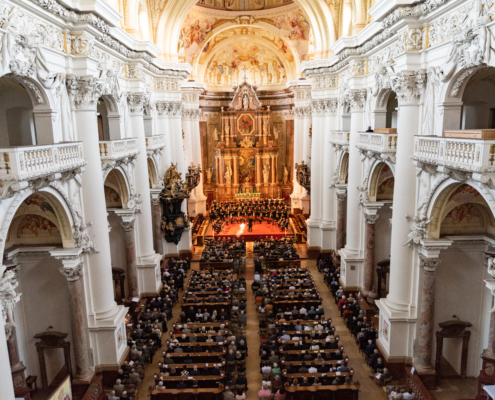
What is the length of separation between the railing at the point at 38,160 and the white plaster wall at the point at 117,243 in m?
7.27

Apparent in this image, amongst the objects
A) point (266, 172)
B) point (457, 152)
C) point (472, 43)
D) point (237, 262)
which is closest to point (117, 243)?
point (237, 262)

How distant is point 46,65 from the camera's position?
36.4ft

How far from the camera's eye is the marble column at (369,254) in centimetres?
1831

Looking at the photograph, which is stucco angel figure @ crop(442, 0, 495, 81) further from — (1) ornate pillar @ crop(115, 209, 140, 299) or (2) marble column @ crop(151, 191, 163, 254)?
(2) marble column @ crop(151, 191, 163, 254)

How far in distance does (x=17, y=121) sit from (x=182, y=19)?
1438 centimetres

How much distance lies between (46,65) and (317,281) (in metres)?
17.5

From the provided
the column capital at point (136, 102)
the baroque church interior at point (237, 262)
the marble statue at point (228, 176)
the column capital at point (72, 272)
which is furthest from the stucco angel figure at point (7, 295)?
the marble statue at point (228, 176)

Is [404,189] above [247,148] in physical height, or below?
below

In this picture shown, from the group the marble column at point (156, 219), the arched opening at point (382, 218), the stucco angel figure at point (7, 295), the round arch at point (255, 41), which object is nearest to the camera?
the stucco angel figure at point (7, 295)

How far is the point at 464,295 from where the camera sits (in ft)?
45.7

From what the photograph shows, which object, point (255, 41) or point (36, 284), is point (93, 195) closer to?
point (36, 284)

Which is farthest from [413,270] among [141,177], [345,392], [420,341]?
[141,177]

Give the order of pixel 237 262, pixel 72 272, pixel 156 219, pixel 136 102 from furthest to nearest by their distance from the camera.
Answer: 1. pixel 237 262
2. pixel 156 219
3. pixel 136 102
4. pixel 72 272

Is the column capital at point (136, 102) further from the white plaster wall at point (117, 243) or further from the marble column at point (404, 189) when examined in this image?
the marble column at point (404, 189)
